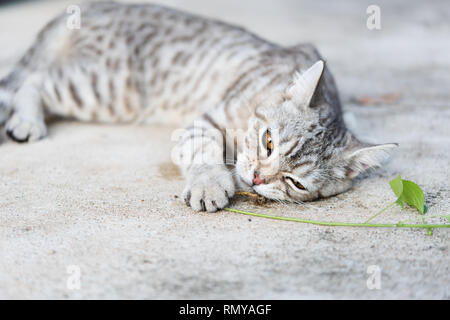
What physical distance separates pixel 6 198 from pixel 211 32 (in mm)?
1890

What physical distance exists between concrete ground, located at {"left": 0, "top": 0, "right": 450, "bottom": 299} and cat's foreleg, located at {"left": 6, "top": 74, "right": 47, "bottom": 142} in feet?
0.29

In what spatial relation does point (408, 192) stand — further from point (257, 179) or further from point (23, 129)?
point (23, 129)

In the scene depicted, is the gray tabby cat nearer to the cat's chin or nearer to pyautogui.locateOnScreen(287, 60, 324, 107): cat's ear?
pyautogui.locateOnScreen(287, 60, 324, 107): cat's ear

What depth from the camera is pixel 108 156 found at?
10.4 feet

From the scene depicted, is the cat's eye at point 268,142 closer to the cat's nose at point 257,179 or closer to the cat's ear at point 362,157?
the cat's nose at point 257,179

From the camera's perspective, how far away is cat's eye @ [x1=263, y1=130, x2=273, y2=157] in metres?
2.56

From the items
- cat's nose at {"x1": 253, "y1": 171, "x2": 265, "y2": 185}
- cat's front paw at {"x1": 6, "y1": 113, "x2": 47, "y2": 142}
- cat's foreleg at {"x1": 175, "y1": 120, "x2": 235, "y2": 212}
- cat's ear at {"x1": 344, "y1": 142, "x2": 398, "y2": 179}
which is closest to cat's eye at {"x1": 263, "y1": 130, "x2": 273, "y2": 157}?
cat's nose at {"x1": 253, "y1": 171, "x2": 265, "y2": 185}

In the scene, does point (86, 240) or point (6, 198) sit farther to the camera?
point (6, 198)

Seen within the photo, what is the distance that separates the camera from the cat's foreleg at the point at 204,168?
249 cm

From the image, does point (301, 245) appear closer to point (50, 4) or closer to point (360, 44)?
point (360, 44)

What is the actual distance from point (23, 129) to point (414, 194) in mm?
2380

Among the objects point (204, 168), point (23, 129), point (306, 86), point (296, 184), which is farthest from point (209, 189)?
point (23, 129)

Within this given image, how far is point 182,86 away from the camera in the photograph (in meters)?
3.65
